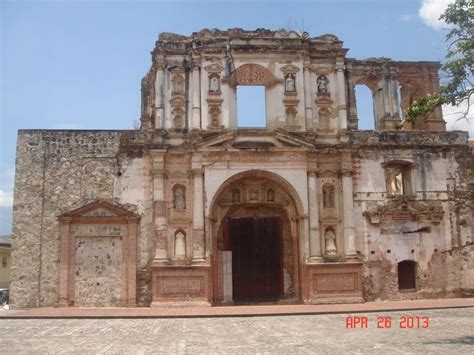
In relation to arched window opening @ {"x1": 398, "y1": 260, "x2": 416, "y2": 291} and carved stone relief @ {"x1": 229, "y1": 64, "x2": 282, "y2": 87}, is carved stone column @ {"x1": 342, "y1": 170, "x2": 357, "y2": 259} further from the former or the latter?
carved stone relief @ {"x1": 229, "y1": 64, "x2": 282, "y2": 87}

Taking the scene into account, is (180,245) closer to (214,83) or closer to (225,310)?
(225,310)

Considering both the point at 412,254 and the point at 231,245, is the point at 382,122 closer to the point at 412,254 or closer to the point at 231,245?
the point at 412,254

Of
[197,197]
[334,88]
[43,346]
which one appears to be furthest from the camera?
[334,88]

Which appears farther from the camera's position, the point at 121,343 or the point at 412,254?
the point at 412,254

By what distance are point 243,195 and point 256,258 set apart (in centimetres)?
265

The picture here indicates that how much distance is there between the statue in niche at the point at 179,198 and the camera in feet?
72.9

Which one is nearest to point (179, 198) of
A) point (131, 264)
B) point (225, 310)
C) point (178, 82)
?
point (131, 264)

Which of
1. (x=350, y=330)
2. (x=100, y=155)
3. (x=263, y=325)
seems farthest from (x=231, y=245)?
(x=350, y=330)

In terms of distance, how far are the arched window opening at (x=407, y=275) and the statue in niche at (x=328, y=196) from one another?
3.67 metres

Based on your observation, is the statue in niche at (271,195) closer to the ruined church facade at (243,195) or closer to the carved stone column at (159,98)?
the ruined church facade at (243,195)

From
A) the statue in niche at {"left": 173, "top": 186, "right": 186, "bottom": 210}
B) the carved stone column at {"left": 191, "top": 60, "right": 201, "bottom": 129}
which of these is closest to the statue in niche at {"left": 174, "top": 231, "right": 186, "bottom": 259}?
the statue in niche at {"left": 173, "top": 186, "right": 186, "bottom": 210}

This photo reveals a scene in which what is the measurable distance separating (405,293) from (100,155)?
43.6ft

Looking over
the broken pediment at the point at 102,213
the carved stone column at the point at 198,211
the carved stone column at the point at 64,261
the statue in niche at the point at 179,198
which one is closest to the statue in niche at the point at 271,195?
the carved stone column at the point at 198,211

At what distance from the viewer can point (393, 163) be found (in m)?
23.3
